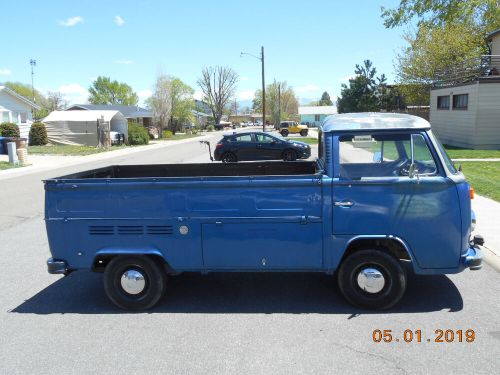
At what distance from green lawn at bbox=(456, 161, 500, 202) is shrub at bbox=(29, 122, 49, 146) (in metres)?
33.1

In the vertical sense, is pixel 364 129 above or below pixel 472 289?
above

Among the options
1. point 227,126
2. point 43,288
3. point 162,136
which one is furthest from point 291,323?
point 227,126

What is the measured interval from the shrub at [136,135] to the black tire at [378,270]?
3981 cm

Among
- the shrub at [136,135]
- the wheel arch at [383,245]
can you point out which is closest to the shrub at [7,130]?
the shrub at [136,135]

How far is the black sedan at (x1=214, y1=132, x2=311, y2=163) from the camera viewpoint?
74.1ft

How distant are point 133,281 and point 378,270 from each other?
267 cm

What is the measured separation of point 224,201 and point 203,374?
69.9 inches

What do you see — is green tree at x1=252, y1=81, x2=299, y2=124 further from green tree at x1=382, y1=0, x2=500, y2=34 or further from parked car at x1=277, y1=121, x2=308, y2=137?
green tree at x1=382, y1=0, x2=500, y2=34

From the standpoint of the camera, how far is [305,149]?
22906 millimetres

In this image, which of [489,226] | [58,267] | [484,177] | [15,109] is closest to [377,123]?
[58,267]

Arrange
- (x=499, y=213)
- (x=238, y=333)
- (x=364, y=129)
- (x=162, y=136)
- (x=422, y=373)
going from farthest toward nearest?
(x=162, y=136)
(x=499, y=213)
(x=364, y=129)
(x=238, y=333)
(x=422, y=373)

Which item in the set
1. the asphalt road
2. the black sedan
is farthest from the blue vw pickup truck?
the black sedan

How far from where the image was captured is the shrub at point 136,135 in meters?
42.8

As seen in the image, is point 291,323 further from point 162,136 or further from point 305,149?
point 162,136
